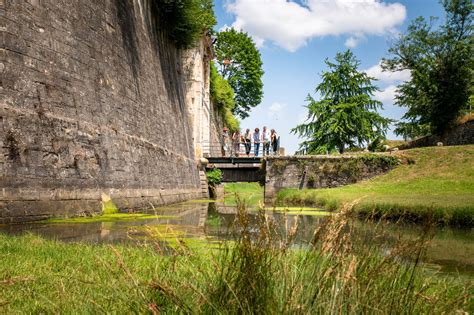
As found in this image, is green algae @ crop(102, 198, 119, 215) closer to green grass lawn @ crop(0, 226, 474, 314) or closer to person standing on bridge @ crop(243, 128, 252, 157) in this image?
→ green grass lawn @ crop(0, 226, 474, 314)

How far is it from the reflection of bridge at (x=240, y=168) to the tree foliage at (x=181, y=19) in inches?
341

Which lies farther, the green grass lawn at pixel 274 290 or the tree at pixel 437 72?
the tree at pixel 437 72

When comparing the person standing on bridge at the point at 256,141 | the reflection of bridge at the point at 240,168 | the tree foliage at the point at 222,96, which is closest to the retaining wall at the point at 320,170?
the reflection of bridge at the point at 240,168

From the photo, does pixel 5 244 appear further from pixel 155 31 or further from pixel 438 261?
pixel 155 31

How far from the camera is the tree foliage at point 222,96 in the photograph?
1444 inches

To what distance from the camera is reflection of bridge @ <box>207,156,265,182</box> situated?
97.7ft

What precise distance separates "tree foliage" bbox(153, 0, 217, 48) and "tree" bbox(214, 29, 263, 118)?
2629 cm

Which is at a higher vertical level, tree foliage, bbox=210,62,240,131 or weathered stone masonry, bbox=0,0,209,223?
tree foliage, bbox=210,62,240,131

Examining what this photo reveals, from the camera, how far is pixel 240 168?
30.4 m

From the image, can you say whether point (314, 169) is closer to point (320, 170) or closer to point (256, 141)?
point (320, 170)

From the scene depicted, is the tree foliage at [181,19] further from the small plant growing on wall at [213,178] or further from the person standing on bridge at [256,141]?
the person standing on bridge at [256,141]

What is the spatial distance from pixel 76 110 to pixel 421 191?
14.5 m

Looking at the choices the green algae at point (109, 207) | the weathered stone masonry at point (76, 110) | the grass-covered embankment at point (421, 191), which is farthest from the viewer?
the grass-covered embankment at point (421, 191)

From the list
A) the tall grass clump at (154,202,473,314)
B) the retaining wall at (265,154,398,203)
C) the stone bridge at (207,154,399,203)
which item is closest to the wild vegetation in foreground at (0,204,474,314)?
the tall grass clump at (154,202,473,314)
